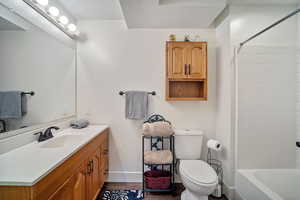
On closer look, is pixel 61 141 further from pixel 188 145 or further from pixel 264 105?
pixel 264 105

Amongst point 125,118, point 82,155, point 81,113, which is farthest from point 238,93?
point 81,113

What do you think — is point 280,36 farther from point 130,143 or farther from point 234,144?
point 130,143

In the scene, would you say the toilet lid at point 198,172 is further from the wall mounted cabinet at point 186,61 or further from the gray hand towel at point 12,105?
the gray hand towel at point 12,105

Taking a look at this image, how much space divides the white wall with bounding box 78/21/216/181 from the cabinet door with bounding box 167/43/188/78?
0.69ft

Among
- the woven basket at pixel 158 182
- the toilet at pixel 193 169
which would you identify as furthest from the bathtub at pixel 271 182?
the woven basket at pixel 158 182

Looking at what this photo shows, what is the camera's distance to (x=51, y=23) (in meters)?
1.97

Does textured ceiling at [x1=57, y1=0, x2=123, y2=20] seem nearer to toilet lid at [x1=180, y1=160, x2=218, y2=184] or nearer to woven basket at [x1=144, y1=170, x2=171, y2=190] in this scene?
toilet lid at [x1=180, y1=160, x2=218, y2=184]

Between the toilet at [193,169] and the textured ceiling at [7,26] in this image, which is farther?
the toilet at [193,169]

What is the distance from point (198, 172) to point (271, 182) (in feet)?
2.86

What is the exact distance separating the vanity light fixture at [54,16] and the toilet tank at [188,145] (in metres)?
1.99

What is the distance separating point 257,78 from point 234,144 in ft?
2.76

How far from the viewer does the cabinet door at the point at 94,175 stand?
1.70 meters

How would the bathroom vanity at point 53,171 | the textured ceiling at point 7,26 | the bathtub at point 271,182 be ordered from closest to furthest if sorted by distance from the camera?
1. the bathroom vanity at point 53,171
2. the textured ceiling at point 7,26
3. the bathtub at point 271,182

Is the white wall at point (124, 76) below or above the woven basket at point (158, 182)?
above
